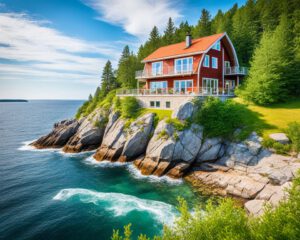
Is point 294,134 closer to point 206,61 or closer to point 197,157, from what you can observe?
point 197,157

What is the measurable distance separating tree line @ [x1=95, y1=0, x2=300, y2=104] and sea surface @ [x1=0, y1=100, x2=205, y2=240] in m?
20.8

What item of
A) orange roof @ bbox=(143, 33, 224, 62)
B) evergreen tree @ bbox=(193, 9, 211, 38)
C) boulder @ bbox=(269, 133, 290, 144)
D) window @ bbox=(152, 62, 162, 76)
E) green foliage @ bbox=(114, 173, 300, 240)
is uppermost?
evergreen tree @ bbox=(193, 9, 211, 38)

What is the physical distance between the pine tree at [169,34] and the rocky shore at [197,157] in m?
34.9

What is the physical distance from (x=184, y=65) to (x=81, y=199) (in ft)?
86.4

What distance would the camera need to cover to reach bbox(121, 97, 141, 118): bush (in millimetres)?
33906

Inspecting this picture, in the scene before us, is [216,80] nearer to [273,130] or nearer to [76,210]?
[273,130]

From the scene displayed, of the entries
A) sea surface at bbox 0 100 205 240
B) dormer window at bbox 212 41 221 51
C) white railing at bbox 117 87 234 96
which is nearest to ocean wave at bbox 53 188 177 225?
sea surface at bbox 0 100 205 240

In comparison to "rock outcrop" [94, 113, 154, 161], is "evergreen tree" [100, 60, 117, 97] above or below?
above

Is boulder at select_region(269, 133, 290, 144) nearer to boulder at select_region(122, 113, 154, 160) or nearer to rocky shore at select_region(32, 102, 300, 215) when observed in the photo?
rocky shore at select_region(32, 102, 300, 215)

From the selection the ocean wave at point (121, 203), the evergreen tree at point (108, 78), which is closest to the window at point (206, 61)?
the ocean wave at point (121, 203)

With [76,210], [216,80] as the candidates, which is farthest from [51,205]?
[216,80]

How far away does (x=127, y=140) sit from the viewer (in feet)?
95.9

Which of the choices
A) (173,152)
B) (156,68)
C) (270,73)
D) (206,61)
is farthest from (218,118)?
(156,68)

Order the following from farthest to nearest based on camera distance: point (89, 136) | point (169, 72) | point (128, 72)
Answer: point (128, 72)
point (169, 72)
point (89, 136)
